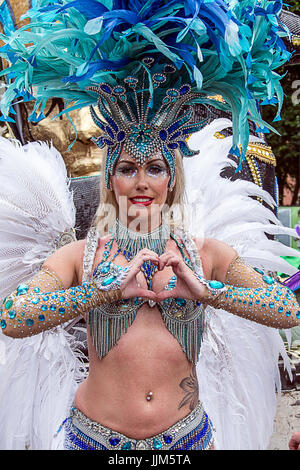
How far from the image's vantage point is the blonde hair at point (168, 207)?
2146 mm

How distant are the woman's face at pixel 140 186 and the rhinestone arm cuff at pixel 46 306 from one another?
35 cm

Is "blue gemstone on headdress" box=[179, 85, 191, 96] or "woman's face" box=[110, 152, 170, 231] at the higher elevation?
"blue gemstone on headdress" box=[179, 85, 191, 96]

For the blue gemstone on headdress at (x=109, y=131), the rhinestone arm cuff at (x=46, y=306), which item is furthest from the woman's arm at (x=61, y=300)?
the blue gemstone on headdress at (x=109, y=131)

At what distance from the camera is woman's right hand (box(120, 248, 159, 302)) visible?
1.77 meters

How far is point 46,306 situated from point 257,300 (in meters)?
0.78

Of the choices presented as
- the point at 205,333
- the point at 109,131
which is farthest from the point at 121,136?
the point at 205,333

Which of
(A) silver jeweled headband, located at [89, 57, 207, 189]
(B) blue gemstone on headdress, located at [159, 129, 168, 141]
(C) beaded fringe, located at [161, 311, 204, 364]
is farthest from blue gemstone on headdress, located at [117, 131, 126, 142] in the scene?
(C) beaded fringe, located at [161, 311, 204, 364]

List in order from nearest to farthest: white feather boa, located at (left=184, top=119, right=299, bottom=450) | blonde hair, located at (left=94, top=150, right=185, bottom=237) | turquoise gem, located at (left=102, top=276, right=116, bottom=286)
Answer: turquoise gem, located at (left=102, top=276, right=116, bottom=286) → blonde hair, located at (left=94, top=150, right=185, bottom=237) → white feather boa, located at (left=184, top=119, right=299, bottom=450)

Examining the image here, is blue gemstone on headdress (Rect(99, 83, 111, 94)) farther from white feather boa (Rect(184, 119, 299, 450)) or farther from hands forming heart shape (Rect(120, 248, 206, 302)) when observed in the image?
white feather boa (Rect(184, 119, 299, 450))

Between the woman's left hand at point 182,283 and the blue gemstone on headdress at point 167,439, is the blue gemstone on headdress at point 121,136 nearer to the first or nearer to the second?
the woman's left hand at point 182,283

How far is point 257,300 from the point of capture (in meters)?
1.87

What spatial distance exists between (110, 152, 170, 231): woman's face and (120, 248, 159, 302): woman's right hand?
222 millimetres

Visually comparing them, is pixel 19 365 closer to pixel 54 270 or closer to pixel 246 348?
pixel 54 270
